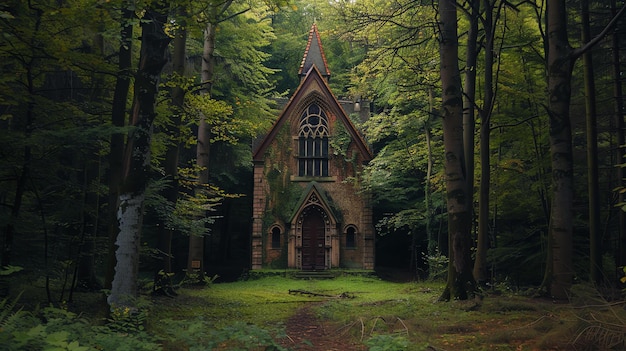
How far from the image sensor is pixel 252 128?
16219mm

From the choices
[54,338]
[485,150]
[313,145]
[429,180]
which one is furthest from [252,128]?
[54,338]

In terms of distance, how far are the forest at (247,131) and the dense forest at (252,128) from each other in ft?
0.15

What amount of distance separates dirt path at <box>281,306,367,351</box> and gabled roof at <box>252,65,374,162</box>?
17.5 meters

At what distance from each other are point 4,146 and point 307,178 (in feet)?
68.2

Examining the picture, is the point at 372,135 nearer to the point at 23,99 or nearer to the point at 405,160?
the point at 405,160

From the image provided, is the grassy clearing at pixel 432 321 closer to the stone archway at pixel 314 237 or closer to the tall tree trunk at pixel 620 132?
the tall tree trunk at pixel 620 132

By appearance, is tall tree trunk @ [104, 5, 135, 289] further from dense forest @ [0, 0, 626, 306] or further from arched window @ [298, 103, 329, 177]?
arched window @ [298, 103, 329, 177]

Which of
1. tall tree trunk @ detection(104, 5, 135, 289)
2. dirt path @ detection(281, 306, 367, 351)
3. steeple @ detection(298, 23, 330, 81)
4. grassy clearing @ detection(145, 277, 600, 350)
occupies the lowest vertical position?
dirt path @ detection(281, 306, 367, 351)

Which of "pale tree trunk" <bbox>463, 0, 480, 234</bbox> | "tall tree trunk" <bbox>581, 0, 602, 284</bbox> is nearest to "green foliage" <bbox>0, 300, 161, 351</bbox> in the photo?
"pale tree trunk" <bbox>463, 0, 480, 234</bbox>

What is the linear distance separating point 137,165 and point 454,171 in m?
6.09

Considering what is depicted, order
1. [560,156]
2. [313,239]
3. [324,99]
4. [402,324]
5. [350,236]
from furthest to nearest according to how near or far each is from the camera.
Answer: [324,99] → [350,236] → [313,239] → [560,156] → [402,324]

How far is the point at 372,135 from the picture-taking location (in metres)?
25.1

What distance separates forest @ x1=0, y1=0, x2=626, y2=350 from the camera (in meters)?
7.93

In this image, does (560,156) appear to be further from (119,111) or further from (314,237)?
(314,237)
